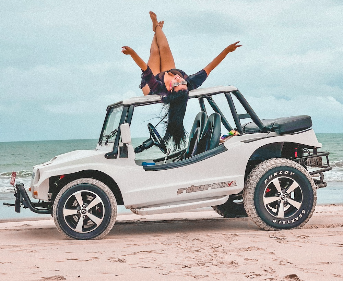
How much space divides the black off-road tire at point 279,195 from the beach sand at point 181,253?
0.16 metres

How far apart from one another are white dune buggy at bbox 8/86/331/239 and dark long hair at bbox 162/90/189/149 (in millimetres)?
108

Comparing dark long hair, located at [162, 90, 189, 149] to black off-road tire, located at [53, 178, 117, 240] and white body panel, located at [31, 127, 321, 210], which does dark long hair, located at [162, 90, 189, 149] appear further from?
black off-road tire, located at [53, 178, 117, 240]

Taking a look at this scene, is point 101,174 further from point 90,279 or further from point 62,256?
point 90,279

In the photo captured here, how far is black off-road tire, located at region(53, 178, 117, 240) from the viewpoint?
6.36 meters

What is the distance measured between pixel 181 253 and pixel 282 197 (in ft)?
6.23

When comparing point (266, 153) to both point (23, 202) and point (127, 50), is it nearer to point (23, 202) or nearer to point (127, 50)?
point (127, 50)

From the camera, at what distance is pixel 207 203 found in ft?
21.4

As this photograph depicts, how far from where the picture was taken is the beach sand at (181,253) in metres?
4.61

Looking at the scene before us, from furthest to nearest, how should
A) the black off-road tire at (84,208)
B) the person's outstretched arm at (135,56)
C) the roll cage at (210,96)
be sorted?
the person's outstretched arm at (135,56), the roll cage at (210,96), the black off-road tire at (84,208)

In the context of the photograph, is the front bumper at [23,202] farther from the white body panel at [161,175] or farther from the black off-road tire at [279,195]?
the black off-road tire at [279,195]

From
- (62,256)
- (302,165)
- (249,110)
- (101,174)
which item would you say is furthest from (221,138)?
(62,256)

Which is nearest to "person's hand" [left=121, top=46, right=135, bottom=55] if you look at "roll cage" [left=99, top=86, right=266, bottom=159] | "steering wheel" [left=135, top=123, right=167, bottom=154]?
"roll cage" [left=99, top=86, right=266, bottom=159]

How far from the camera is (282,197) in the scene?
6723 mm

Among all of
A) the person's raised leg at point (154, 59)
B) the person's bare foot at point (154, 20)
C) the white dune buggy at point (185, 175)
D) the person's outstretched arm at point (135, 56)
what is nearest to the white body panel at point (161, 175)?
the white dune buggy at point (185, 175)
